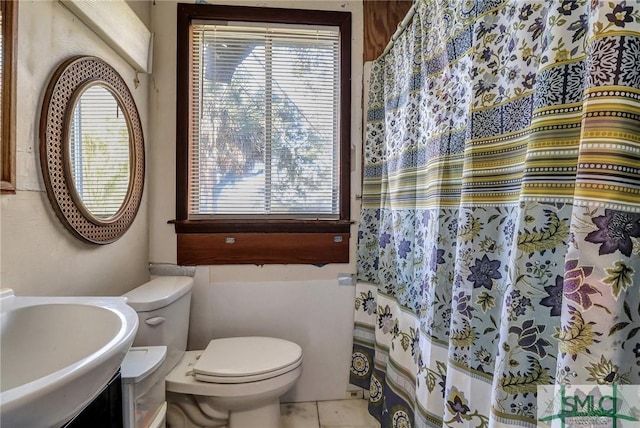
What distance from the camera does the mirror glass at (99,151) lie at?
46.0 inches

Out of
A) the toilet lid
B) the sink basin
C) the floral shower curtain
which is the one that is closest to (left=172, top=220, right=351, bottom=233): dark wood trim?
the floral shower curtain

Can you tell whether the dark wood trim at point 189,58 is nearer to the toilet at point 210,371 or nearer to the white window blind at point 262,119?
the white window blind at point 262,119

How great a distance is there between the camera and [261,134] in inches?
69.5

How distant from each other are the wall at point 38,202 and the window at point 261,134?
523 mm

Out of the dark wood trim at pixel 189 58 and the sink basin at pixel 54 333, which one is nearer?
the sink basin at pixel 54 333

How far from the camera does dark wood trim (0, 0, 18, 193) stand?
0.86 m

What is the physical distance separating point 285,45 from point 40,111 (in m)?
1.20

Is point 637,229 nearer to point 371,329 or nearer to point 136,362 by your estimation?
point 136,362

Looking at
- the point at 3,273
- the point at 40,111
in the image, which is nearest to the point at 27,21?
the point at 40,111

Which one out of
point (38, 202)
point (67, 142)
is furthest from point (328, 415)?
point (67, 142)

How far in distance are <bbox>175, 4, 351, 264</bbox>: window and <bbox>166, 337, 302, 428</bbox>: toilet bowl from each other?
0.49 m

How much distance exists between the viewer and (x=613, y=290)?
0.50 metres

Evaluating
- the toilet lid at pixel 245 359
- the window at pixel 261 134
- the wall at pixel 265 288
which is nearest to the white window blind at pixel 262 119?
the window at pixel 261 134

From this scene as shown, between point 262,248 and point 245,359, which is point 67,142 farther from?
point 245,359
